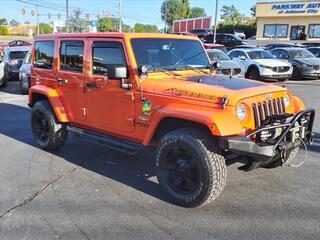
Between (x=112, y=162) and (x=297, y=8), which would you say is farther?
(x=297, y=8)

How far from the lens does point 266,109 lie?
4805 mm

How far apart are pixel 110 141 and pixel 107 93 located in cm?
65

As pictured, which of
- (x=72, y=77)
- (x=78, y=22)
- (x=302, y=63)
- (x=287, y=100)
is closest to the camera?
(x=287, y=100)

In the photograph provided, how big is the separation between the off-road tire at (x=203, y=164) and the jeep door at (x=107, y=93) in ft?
2.99

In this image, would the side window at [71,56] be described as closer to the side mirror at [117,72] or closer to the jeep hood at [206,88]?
the side mirror at [117,72]

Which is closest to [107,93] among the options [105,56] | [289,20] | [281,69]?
[105,56]

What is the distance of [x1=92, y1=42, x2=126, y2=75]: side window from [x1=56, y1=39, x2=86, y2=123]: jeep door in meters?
0.27

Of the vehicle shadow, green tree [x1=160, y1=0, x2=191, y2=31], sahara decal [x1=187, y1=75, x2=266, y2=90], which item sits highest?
green tree [x1=160, y1=0, x2=191, y2=31]

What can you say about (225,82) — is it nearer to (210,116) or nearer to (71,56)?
(210,116)

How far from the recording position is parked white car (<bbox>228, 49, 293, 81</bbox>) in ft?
56.9

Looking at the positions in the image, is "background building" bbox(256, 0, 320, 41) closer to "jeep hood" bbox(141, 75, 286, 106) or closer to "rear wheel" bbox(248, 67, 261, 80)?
"rear wheel" bbox(248, 67, 261, 80)

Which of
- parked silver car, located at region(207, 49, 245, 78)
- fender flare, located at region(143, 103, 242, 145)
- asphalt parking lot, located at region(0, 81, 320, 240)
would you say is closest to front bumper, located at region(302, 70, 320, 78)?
parked silver car, located at region(207, 49, 245, 78)

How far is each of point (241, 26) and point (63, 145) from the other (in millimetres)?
55952

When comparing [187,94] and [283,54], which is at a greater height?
[187,94]
